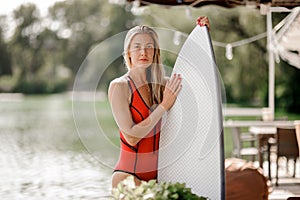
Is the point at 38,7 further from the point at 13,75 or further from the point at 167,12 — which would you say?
the point at 167,12

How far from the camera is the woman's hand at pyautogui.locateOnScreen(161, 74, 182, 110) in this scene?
205 centimetres

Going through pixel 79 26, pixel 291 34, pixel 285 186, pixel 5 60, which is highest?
pixel 79 26

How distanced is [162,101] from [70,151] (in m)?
12.4

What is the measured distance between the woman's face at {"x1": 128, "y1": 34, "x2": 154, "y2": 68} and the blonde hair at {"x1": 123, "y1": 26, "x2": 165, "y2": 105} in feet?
0.04

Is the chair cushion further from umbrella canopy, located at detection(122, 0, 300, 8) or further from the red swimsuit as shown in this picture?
the red swimsuit

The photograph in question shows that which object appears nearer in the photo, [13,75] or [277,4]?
[277,4]

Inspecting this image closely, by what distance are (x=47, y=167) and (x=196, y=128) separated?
8888 mm

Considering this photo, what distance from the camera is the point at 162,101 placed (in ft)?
6.77

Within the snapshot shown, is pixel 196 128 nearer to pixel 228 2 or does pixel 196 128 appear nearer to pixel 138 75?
pixel 138 75

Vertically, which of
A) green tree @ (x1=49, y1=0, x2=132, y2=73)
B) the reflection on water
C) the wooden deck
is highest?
green tree @ (x1=49, y1=0, x2=132, y2=73)

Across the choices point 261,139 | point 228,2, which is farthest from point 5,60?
point 228,2

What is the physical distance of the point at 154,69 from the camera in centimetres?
207

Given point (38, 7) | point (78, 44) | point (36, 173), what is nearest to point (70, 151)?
point (36, 173)

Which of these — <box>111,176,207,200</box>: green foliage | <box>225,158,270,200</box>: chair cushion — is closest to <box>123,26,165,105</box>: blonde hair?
<box>111,176,207,200</box>: green foliage
